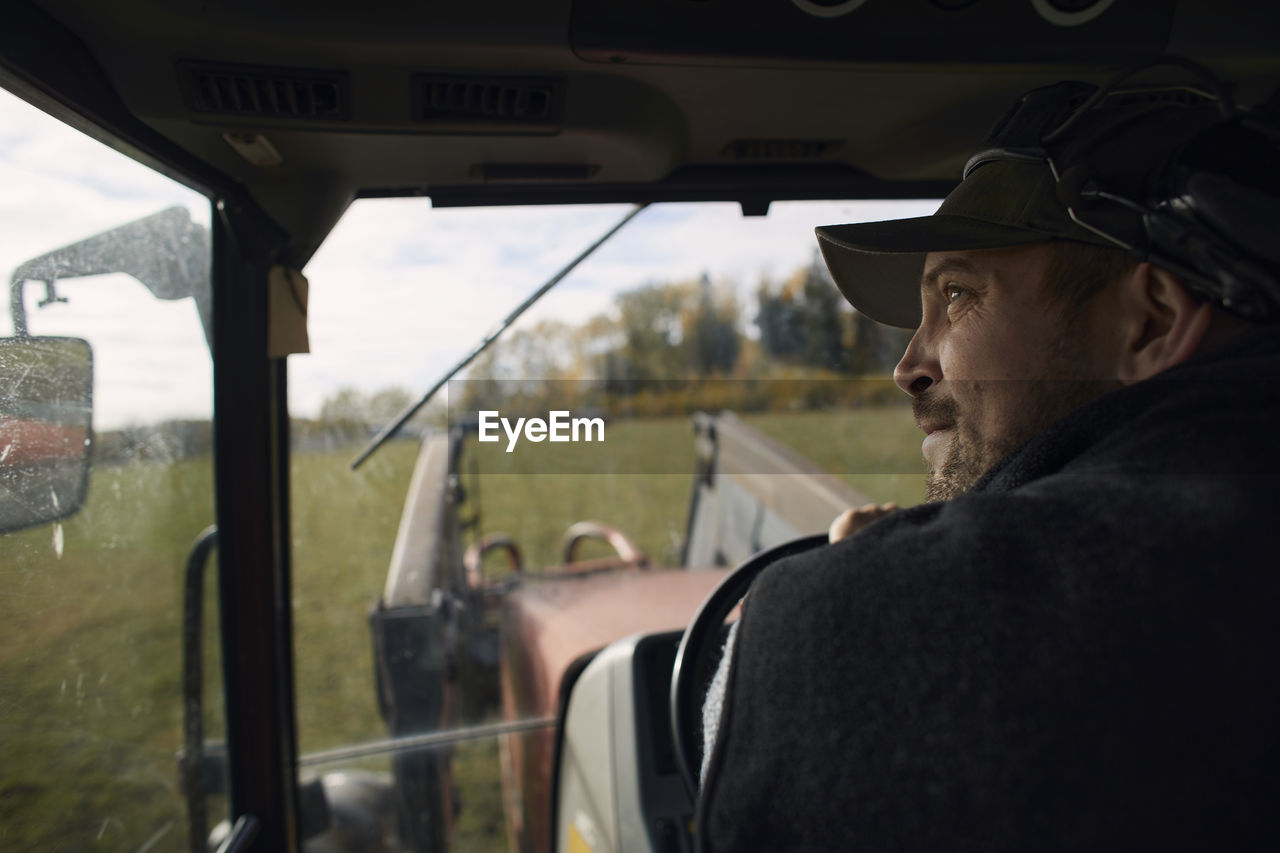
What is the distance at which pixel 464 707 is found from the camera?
222 centimetres

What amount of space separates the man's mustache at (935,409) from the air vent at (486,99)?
794 mm

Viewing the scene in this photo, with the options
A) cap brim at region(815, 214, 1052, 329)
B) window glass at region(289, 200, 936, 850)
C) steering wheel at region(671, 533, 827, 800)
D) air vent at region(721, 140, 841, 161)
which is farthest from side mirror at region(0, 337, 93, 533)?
air vent at region(721, 140, 841, 161)

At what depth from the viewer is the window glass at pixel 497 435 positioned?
1820mm

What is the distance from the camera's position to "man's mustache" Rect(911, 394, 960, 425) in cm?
97

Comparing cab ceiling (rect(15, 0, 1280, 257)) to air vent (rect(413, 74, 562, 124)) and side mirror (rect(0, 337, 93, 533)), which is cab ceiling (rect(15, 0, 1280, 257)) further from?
side mirror (rect(0, 337, 93, 533))

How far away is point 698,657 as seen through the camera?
1.08 metres

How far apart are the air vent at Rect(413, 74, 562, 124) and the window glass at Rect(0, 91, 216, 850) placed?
50 centimetres

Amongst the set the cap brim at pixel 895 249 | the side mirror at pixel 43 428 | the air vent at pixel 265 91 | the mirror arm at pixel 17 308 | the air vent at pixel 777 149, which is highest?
the air vent at pixel 777 149

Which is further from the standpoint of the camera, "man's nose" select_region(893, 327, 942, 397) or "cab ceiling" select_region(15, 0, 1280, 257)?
"cab ceiling" select_region(15, 0, 1280, 257)

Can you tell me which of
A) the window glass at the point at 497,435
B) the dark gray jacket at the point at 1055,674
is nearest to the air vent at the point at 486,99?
the window glass at the point at 497,435

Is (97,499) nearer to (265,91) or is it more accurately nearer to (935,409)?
(265,91)

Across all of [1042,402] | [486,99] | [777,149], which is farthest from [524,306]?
[1042,402]

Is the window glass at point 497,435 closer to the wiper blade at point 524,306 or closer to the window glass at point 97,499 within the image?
the wiper blade at point 524,306

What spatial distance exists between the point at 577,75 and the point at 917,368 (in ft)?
2.46
